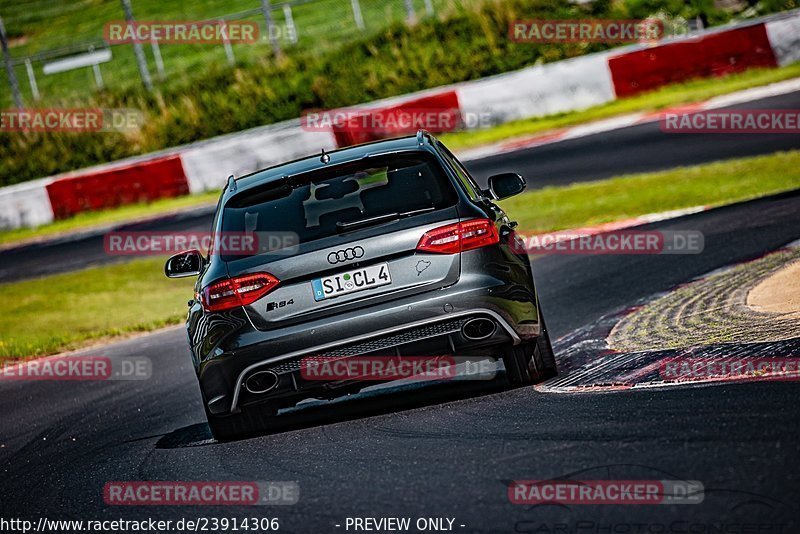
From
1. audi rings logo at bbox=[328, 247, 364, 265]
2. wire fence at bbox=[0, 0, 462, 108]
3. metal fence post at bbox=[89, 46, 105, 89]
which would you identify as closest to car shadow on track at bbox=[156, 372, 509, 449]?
audi rings logo at bbox=[328, 247, 364, 265]

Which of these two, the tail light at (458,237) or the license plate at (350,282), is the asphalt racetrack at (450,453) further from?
the tail light at (458,237)

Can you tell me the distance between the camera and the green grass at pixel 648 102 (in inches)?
870

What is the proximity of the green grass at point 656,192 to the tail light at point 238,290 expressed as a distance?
8.58 m

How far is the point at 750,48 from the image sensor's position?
903 inches

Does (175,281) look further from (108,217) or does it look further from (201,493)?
(201,493)

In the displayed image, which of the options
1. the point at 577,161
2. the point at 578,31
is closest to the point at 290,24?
the point at 578,31

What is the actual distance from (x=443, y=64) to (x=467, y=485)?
74.8 ft

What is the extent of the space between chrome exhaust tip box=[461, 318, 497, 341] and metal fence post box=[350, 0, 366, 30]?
2353 cm

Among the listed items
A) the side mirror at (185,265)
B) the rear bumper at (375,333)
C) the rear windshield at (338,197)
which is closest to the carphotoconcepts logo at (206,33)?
the side mirror at (185,265)

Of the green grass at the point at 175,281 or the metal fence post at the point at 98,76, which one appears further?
the metal fence post at the point at 98,76

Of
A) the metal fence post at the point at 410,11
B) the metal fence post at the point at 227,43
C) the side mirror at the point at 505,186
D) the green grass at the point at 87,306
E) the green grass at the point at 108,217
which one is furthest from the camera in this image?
the metal fence post at the point at 227,43

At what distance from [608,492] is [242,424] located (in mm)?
2911

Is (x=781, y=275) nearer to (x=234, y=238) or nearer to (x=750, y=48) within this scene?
(x=234, y=238)

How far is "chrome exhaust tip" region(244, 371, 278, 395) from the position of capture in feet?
22.3
